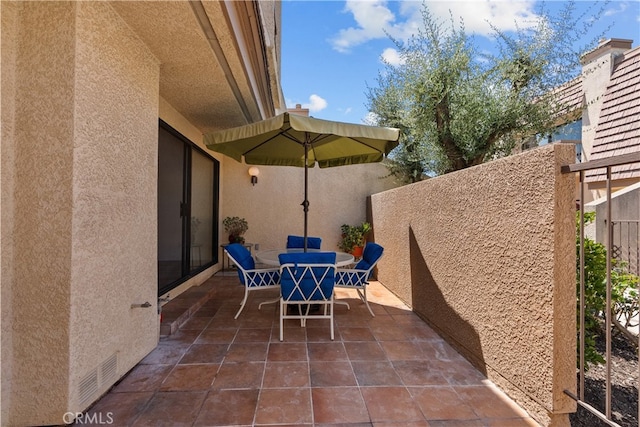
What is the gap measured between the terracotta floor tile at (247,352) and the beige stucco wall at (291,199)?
181 inches

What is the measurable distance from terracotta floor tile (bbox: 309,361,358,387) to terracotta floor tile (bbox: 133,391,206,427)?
1.00 meters

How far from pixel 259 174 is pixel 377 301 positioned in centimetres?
466

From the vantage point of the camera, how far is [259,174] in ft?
26.2

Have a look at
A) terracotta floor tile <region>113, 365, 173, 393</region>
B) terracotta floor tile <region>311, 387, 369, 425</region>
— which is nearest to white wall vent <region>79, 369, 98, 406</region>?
terracotta floor tile <region>113, 365, 173, 393</region>

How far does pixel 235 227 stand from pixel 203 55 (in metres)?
4.84

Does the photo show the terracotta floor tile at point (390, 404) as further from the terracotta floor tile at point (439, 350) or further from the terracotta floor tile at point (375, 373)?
the terracotta floor tile at point (439, 350)

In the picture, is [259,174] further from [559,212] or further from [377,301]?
[559,212]

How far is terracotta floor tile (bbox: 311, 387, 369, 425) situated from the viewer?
2188 millimetres

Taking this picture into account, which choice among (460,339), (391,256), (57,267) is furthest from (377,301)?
(57,267)

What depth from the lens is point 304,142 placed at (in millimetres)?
4613

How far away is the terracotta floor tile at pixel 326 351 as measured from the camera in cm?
315

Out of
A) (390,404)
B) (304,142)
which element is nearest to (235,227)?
(304,142)

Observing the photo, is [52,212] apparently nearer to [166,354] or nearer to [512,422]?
[166,354]

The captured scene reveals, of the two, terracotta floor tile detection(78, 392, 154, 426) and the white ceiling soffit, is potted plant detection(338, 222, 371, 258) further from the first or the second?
terracotta floor tile detection(78, 392, 154, 426)
